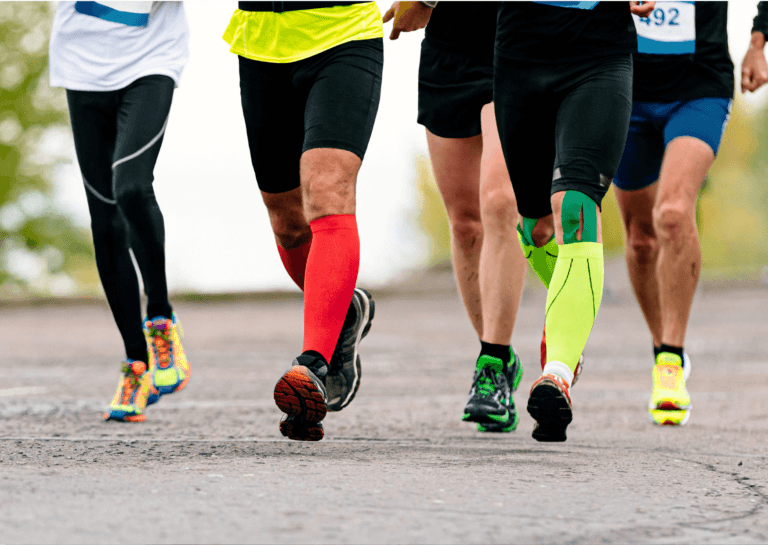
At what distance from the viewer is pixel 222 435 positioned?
3367 millimetres

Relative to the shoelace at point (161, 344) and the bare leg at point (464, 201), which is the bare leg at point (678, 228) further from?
the shoelace at point (161, 344)

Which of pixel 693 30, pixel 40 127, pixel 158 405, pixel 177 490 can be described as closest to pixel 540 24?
pixel 693 30

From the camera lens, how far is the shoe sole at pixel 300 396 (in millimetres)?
2689

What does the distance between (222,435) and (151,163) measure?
1.22m

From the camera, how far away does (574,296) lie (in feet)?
10.0

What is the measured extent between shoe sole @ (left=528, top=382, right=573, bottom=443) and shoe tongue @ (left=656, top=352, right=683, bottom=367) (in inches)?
65.3

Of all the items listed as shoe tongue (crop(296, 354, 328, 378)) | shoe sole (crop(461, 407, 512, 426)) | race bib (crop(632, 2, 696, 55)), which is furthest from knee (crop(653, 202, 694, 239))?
shoe tongue (crop(296, 354, 328, 378))

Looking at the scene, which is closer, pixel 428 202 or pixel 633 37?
pixel 633 37

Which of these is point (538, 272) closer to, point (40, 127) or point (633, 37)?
point (633, 37)

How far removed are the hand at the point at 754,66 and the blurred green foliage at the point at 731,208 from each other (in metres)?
38.8

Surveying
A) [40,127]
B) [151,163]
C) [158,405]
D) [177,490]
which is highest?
[40,127]

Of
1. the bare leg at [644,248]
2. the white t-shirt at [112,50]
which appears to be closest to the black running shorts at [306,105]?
the white t-shirt at [112,50]

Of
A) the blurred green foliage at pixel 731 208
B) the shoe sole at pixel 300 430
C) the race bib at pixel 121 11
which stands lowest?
the shoe sole at pixel 300 430

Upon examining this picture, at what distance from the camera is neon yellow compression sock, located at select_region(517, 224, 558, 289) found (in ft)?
12.1
